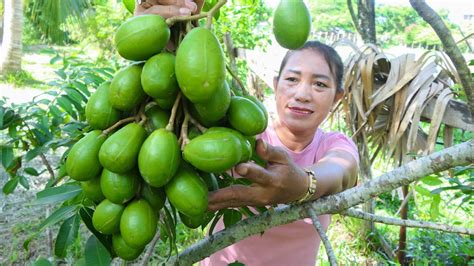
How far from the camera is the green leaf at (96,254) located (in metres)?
1.19

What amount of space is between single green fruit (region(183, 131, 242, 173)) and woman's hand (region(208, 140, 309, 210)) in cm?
9

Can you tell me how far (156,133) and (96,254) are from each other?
0.41 metres

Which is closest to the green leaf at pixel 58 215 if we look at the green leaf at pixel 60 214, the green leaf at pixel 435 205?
the green leaf at pixel 60 214

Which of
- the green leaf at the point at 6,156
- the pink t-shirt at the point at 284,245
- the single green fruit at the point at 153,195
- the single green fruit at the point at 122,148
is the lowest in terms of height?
the pink t-shirt at the point at 284,245

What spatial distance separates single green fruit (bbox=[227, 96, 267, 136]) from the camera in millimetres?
1092

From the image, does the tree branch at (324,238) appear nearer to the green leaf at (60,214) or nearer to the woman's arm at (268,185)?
the woman's arm at (268,185)

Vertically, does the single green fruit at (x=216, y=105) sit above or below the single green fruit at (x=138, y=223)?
above

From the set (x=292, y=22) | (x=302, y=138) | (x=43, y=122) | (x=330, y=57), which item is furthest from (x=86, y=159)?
(x=43, y=122)

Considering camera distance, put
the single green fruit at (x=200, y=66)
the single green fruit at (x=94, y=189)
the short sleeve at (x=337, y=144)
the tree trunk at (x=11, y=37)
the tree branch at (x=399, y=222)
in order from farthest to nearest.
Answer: the tree trunk at (x=11, y=37)
the short sleeve at (x=337, y=144)
the tree branch at (x=399, y=222)
the single green fruit at (x=94, y=189)
the single green fruit at (x=200, y=66)

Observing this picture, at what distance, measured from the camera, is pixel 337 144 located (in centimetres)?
213

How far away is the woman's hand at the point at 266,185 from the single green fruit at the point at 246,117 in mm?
82

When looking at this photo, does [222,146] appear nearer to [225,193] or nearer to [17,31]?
[225,193]

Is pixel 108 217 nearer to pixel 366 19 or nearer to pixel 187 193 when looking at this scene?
pixel 187 193

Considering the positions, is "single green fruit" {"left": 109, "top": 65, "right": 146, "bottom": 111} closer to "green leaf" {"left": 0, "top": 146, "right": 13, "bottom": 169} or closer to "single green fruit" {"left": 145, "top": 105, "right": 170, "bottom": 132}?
"single green fruit" {"left": 145, "top": 105, "right": 170, "bottom": 132}
